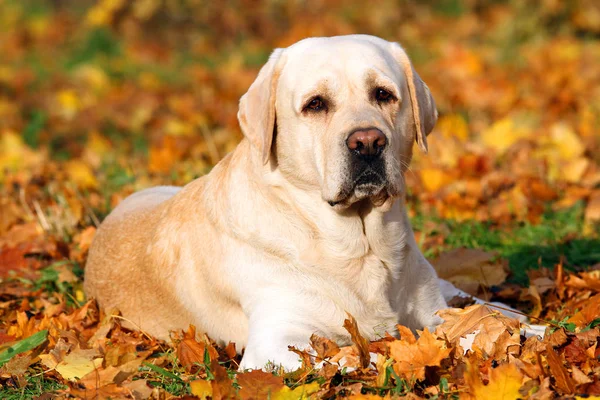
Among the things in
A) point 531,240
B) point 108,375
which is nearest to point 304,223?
point 108,375

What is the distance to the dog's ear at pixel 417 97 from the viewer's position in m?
3.85

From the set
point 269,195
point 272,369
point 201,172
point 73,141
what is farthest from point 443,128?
point 272,369

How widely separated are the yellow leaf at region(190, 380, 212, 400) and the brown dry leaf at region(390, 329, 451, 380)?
713 mm

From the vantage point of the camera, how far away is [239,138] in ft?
25.2

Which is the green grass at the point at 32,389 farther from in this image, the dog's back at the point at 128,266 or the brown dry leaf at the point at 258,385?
the brown dry leaf at the point at 258,385

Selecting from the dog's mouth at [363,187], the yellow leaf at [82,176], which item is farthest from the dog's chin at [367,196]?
the yellow leaf at [82,176]

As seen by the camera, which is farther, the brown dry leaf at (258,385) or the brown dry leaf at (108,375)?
the brown dry leaf at (108,375)

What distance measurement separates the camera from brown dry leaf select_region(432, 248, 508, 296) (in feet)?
15.0

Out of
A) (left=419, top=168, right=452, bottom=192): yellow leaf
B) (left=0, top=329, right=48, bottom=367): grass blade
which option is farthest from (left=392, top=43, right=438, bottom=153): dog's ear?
(left=419, top=168, right=452, bottom=192): yellow leaf

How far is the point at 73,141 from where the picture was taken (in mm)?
8570

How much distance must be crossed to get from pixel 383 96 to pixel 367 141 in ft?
1.22

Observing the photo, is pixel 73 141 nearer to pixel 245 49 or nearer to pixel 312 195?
pixel 245 49

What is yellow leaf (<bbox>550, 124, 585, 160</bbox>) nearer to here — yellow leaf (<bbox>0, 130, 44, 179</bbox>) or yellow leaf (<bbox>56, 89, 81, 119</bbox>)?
yellow leaf (<bbox>0, 130, 44, 179</bbox>)

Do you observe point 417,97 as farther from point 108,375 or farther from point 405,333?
point 108,375
